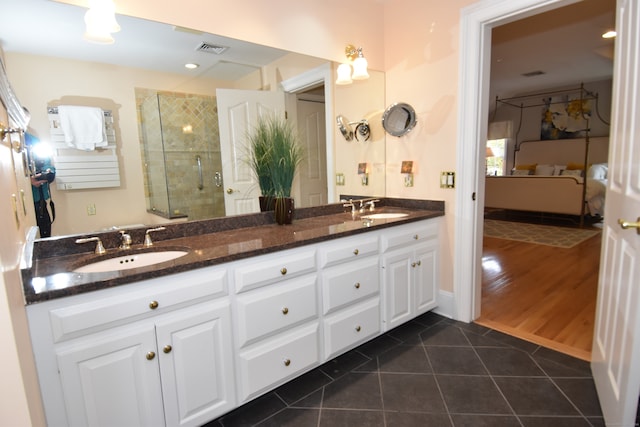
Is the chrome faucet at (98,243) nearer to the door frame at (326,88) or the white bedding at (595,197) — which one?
the door frame at (326,88)

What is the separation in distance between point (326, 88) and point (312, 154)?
504mm

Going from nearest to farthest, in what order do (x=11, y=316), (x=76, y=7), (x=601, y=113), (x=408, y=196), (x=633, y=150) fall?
1. (x=11, y=316)
2. (x=633, y=150)
3. (x=76, y=7)
4. (x=408, y=196)
5. (x=601, y=113)

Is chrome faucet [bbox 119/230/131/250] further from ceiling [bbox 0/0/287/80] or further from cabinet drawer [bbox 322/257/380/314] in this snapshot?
cabinet drawer [bbox 322/257/380/314]

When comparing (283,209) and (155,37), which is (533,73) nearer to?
(283,209)

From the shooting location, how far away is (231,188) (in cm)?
204

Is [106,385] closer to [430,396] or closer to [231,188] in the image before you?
[231,188]

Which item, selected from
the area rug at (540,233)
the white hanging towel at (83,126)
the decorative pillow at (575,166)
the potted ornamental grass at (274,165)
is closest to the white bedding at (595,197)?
the area rug at (540,233)

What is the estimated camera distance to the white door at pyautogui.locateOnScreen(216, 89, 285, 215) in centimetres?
199

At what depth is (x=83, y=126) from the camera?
4.94 ft

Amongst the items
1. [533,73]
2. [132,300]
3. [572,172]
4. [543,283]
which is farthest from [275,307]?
[572,172]

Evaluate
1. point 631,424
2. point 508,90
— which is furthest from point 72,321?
point 508,90

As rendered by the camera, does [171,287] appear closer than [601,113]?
Yes

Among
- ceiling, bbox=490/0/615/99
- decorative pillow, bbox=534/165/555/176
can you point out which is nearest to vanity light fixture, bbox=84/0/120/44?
ceiling, bbox=490/0/615/99

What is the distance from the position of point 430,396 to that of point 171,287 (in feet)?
4.42
